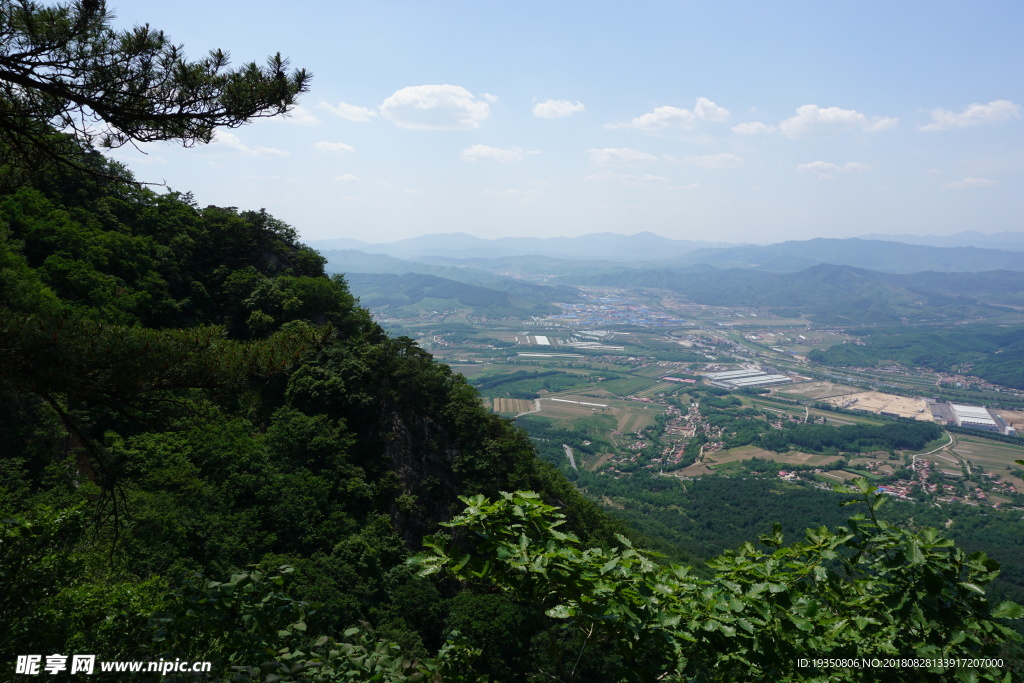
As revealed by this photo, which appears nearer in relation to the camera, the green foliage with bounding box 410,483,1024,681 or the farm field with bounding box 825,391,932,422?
the green foliage with bounding box 410,483,1024,681

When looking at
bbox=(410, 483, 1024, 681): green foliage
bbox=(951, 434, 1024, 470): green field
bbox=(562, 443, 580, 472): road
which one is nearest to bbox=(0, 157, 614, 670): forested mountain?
bbox=(410, 483, 1024, 681): green foliage

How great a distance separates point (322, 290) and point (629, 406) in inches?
2235

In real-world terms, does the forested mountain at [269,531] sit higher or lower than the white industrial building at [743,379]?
higher

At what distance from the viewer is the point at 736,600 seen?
2234mm

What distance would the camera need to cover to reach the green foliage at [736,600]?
221 cm

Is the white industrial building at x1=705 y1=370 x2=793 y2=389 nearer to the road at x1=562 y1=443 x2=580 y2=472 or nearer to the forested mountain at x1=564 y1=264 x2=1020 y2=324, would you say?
the road at x1=562 y1=443 x2=580 y2=472

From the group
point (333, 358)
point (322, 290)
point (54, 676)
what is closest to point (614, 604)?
point (54, 676)

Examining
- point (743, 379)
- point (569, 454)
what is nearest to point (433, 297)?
point (743, 379)

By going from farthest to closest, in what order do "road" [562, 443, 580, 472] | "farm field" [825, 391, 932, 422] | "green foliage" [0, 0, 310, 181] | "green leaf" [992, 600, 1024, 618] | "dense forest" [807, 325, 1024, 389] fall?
"dense forest" [807, 325, 1024, 389]
"farm field" [825, 391, 932, 422]
"road" [562, 443, 580, 472]
"green foliage" [0, 0, 310, 181]
"green leaf" [992, 600, 1024, 618]

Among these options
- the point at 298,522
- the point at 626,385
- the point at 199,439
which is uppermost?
the point at 199,439

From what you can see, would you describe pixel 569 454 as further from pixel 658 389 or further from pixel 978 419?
pixel 978 419

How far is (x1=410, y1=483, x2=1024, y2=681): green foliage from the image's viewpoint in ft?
7.25

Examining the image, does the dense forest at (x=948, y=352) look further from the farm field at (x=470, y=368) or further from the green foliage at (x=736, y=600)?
the green foliage at (x=736, y=600)

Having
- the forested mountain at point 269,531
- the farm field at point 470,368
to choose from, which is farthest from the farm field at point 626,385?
the forested mountain at point 269,531
